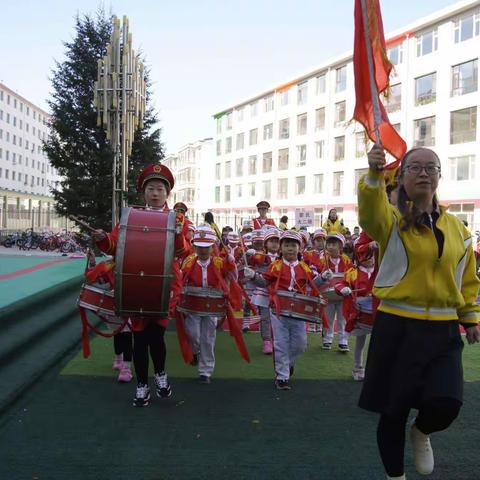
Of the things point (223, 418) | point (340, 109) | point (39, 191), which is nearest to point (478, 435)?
point (223, 418)

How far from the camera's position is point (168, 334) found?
26.7 ft

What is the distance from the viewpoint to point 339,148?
1586 inches

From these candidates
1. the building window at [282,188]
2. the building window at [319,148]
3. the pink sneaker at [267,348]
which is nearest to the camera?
the pink sneaker at [267,348]

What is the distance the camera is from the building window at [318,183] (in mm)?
42247

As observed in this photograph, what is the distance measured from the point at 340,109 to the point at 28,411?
3828 centimetres

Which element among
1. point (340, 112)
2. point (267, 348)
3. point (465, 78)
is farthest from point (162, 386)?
point (340, 112)

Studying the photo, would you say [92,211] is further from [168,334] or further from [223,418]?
[223,418]

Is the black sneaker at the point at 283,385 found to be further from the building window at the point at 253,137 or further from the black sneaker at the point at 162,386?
the building window at the point at 253,137

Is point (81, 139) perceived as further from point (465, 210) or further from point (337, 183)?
point (337, 183)

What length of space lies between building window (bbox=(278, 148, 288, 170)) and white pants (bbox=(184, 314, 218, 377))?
41.9 m

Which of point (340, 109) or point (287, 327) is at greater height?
point (340, 109)

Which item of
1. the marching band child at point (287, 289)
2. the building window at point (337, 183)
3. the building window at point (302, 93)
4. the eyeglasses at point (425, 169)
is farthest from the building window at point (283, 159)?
the eyeglasses at point (425, 169)

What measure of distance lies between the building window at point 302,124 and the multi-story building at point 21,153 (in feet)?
118

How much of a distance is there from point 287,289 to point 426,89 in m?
30.5
